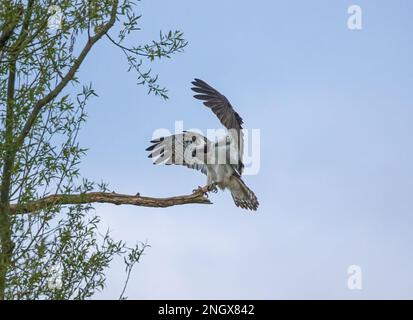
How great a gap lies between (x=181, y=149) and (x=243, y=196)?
1.58 metres

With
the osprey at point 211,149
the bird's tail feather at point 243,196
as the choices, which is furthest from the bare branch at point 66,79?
the bird's tail feather at point 243,196

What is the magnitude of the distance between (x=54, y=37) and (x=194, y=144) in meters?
6.29

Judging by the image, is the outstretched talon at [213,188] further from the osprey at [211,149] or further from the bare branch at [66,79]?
the bare branch at [66,79]

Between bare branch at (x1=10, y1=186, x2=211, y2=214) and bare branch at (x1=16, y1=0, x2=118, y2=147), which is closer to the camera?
bare branch at (x1=10, y1=186, x2=211, y2=214)

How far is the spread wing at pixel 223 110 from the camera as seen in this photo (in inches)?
691

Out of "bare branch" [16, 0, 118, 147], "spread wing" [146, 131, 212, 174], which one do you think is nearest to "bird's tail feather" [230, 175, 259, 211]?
"spread wing" [146, 131, 212, 174]

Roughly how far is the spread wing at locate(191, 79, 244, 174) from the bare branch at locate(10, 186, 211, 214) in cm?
107

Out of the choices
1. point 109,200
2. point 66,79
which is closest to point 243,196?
point 109,200

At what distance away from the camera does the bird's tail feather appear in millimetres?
18328

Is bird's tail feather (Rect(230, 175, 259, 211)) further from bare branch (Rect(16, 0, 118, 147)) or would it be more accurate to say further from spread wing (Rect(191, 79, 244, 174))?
bare branch (Rect(16, 0, 118, 147))

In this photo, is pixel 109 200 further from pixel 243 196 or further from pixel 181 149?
pixel 243 196

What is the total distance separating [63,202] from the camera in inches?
464
